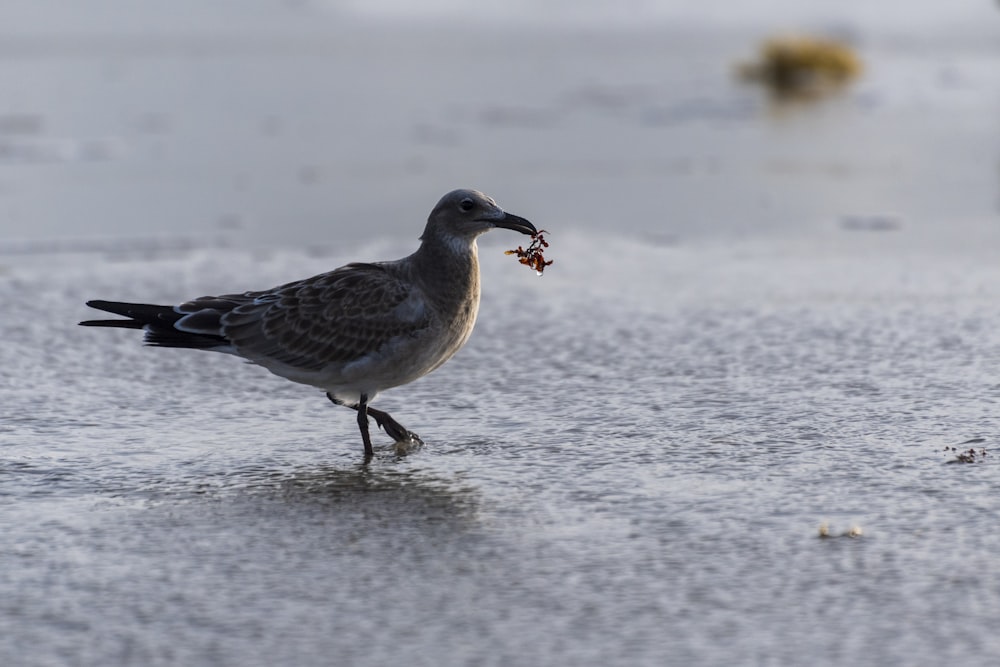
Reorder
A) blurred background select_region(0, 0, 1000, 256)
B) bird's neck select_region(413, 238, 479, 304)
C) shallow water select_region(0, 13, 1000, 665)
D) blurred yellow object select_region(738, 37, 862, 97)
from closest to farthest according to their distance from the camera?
shallow water select_region(0, 13, 1000, 665) → bird's neck select_region(413, 238, 479, 304) → blurred background select_region(0, 0, 1000, 256) → blurred yellow object select_region(738, 37, 862, 97)

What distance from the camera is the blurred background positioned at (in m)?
11.7

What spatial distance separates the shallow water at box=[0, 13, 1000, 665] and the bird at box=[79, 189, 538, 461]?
32 cm

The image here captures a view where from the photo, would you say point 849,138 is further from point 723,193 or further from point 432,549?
point 432,549

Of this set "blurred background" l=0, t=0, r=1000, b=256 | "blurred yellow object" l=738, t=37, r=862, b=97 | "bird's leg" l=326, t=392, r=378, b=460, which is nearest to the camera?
"bird's leg" l=326, t=392, r=378, b=460

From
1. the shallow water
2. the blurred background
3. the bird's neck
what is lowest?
the shallow water

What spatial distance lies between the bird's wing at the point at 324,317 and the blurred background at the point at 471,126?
4049mm

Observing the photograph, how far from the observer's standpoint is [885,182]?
12.8 m

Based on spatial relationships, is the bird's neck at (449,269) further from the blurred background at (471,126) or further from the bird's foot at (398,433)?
the blurred background at (471,126)

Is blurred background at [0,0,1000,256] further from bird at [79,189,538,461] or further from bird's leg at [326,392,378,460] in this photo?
bird's leg at [326,392,378,460]

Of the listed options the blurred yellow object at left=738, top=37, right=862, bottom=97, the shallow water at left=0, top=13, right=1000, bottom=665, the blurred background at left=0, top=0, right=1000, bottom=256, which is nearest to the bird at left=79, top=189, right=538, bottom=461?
the shallow water at left=0, top=13, right=1000, bottom=665

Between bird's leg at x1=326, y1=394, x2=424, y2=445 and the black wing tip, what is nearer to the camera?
bird's leg at x1=326, y1=394, x2=424, y2=445

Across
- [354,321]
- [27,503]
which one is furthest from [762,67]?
[27,503]

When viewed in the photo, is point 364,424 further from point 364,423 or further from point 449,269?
point 449,269

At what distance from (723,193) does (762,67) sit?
21.9ft
